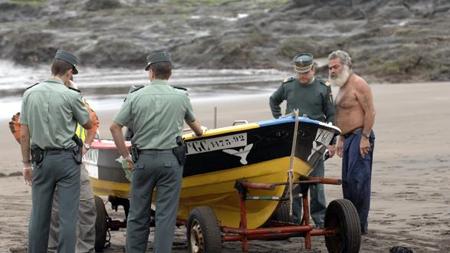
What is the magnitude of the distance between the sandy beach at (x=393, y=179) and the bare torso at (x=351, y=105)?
3.20 feet

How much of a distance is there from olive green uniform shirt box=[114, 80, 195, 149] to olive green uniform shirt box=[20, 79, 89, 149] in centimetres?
36

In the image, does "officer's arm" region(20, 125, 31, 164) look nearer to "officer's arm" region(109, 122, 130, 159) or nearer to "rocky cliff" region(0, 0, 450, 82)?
"officer's arm" region(109, 122, 130, 159)

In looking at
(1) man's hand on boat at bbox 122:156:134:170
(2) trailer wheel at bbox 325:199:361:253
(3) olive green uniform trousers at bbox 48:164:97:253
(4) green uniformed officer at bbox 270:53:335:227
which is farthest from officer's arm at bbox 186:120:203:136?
(4) green uniformed officer at bbox 270:53:335:227

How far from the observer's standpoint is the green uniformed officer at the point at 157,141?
7.12 meters

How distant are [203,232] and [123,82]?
25339mm

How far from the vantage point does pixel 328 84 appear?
9023 mm

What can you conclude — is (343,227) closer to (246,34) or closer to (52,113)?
(52,113)

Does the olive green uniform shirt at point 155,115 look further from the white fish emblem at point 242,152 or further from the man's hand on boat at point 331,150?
the man's hand on boat at point 331,150

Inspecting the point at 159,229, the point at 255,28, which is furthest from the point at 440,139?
the point at 255,28

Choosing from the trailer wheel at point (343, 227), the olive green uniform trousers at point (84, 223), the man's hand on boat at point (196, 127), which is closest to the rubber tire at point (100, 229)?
the olive green uniform trousers at point (84, 223)

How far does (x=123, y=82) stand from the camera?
32.6m

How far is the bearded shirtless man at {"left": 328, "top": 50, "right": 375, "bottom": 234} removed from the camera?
347 inches

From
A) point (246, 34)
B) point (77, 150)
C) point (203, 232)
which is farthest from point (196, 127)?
point (246, 34)

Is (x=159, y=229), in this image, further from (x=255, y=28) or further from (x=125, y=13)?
(x=125, y=13)
